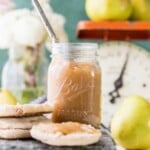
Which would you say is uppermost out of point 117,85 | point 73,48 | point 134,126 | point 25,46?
point 73,48

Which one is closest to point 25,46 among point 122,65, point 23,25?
point 23,25

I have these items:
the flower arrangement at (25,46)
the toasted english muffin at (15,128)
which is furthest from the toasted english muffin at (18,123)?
the flower arrangement at (25,46)

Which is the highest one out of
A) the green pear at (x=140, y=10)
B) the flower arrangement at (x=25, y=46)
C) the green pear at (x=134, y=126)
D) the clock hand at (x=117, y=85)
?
the green pear at (x=140, y=10)

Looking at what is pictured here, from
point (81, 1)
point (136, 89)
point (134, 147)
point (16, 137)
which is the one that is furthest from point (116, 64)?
point (16, 137)

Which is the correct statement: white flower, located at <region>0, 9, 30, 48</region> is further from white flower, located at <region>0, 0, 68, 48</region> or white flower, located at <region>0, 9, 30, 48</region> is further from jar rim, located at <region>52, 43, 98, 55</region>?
jar rim, located at <region>52, 43, 98, 55</region>

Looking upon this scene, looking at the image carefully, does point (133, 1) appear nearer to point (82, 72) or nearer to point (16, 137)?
point (82, 72)

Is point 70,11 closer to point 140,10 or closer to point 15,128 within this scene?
point 140,10

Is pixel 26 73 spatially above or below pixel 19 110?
below

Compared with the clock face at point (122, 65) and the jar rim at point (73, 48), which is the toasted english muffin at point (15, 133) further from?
the clock face at point (122, 65)
